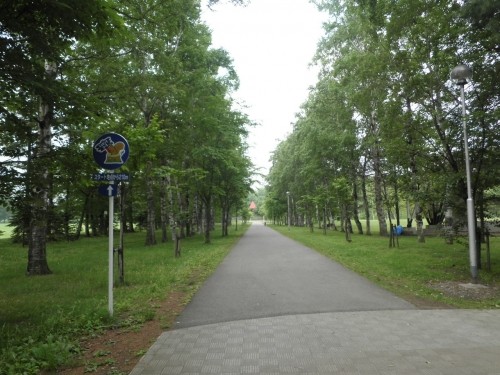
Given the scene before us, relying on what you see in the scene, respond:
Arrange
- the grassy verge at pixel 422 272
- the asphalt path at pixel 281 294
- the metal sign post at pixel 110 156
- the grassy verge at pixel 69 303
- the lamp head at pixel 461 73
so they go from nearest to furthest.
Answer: the grassy verge at pixel 69 303
the metal sign post at pixel 110 156
the asphalt path at pixel 281 294
the grassy verge at pixel 422 272
the lamp head at pixel 461 73

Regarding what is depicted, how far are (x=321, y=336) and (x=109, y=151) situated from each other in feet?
14.3

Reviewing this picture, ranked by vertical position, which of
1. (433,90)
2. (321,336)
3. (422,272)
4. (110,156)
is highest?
(433,90)

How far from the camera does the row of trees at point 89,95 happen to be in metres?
4.81

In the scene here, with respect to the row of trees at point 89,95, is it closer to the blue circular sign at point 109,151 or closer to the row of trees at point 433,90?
the blue circular sign at point 109,151

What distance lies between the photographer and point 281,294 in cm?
739

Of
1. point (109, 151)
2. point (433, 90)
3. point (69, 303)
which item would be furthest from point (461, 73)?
point (69, 303)

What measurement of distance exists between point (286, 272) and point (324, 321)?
4.83 m

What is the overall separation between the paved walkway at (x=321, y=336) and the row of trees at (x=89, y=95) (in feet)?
9.89

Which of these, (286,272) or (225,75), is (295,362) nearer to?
(286,272)

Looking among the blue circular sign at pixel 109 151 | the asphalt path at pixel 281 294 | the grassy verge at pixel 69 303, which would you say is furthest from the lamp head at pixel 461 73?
the grassy verge at pixel 69 303

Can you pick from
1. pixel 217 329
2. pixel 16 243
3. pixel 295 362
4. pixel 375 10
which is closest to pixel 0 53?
pixel 217 329

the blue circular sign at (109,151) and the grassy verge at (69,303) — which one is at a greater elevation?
the blue circular sign at (109,151)

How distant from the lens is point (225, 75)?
22312mm

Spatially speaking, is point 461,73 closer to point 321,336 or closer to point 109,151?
point 321,336
